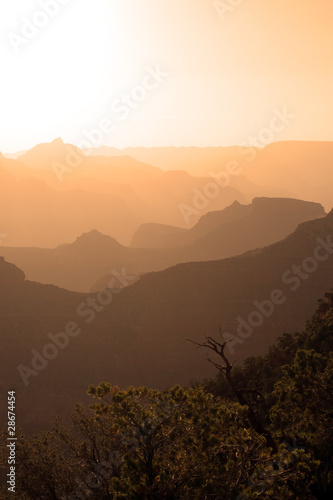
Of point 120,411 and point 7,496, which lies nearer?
point 120,411

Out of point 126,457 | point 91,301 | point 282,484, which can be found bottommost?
point 282,484

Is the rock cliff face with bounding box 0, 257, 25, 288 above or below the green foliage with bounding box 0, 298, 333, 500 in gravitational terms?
Result: above

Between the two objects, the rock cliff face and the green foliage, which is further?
the rock cliff face

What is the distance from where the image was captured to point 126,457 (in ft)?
33.2

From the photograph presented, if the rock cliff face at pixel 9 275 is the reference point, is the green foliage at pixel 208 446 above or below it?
below

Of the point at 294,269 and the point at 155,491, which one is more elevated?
the point at 294,269

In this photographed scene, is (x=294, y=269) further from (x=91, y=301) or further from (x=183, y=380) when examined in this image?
Answer: (x=91, y=301)

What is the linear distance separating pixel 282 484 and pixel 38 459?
11.2 meters

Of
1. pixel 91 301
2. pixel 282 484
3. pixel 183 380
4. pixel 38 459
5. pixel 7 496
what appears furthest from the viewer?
pixel 91 301

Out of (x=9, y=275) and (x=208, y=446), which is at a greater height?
(x=9, y=275)

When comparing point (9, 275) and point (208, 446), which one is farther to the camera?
point (9, 275)

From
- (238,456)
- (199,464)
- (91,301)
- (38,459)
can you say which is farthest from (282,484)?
(91,301)

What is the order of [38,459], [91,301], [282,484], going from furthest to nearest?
[91,301] → [38,459] → [282,484]

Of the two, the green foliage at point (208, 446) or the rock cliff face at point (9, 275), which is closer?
the green foliage at point (208, 446)
